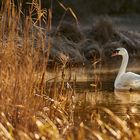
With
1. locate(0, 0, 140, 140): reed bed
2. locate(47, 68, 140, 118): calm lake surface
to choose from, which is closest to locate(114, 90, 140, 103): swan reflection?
locate(47, 68, 140, 118): calm lake surface

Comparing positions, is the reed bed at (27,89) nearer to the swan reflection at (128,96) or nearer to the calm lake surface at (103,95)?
the calm lake surface at (103,95)

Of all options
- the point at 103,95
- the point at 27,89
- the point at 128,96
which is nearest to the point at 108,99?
the point at 103,95

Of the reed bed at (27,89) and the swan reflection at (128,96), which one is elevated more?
the reed bed at (27,89)

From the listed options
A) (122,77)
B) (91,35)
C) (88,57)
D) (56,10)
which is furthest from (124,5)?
(122,77)

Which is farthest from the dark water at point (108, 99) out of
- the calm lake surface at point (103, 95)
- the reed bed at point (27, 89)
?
the reed bed at point (27, 89)

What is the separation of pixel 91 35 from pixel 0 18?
18.3 m

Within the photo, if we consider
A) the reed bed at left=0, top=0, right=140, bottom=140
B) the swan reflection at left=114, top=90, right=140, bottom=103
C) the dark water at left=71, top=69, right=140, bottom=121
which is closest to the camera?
the reed bed at left=0, top=0, right=140, bottom=140

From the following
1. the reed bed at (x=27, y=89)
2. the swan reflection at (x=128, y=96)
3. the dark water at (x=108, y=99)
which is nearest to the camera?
the reed bed at (x=27, y=89)

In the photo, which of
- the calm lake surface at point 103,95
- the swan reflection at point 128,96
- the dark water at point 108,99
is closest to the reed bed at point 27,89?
the calm lake surface at point 103,95

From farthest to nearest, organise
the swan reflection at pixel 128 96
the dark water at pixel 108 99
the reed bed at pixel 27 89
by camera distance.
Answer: the swan reflection at pixel 128 96
the dark water at pixel 108 99
the reed bed at pixel 27 89

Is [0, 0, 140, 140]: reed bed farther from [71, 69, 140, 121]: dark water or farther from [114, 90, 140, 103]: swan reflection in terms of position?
[114, 90, 140, 103]: swan reflection

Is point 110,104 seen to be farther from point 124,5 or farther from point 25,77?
point 124,5

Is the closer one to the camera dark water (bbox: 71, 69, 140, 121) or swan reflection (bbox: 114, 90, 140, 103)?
dark water (bbox: 71, 69, 140, 121)

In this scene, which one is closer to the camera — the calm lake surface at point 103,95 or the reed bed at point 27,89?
the reed bed at point 27,89
